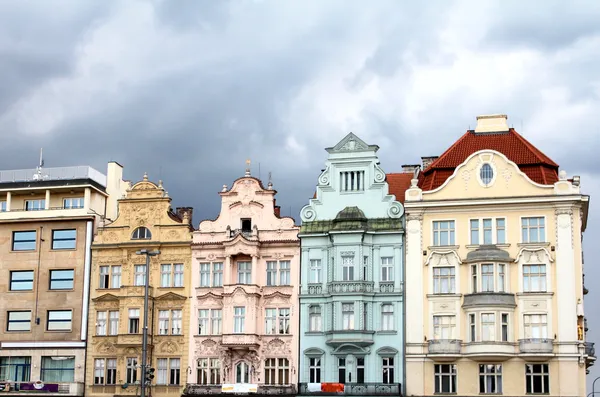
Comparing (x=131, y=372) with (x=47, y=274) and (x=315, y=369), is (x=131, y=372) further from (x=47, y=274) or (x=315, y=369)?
(x=315, y=369)

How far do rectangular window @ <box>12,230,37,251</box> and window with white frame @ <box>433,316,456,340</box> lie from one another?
91.3 ft

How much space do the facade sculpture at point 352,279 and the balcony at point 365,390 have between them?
60 millimetres

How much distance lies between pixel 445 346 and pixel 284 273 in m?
11.4

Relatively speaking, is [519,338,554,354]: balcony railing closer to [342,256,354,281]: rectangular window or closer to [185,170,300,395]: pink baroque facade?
[342,256,354,281]: rectangular window

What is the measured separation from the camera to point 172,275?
6625 cm

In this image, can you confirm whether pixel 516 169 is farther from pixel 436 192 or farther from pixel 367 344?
pixel 367 344

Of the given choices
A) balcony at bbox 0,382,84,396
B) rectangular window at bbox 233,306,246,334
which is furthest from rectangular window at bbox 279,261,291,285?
balcony at bbox 0,382,84,396

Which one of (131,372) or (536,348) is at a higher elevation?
(536,348)

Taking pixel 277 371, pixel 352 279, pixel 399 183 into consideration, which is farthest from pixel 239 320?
pixel 399 183

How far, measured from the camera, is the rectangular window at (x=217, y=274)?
65.4 metres

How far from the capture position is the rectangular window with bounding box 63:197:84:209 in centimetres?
→ 6944

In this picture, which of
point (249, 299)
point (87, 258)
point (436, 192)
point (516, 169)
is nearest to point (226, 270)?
point (249, 299)

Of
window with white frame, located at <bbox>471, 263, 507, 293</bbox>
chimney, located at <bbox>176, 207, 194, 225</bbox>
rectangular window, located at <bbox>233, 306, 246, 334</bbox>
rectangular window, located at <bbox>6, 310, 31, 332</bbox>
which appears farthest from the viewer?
chimney, located at <bbox>176, 207, 194, 225</bbox>

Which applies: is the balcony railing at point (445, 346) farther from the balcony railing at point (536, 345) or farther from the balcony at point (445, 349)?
the balcony railing at point (536, 345)
